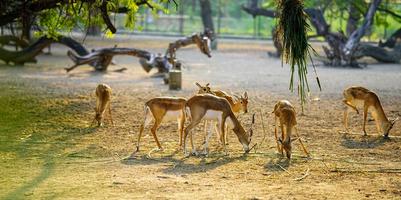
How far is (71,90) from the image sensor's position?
20.3 meters

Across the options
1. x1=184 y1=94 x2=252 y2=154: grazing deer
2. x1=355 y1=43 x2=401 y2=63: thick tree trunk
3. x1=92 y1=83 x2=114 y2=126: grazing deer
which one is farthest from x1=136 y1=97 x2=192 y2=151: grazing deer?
x1=355 y1=43 x2=401 y2=63: thick tree trunk

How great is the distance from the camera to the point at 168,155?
11.6 metres

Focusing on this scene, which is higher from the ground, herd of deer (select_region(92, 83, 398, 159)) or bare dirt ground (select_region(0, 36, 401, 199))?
herd of deer (select_region(92, 83, 398, 159))

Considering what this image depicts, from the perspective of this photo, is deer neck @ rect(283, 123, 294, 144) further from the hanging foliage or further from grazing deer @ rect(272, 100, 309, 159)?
the hanging foliage

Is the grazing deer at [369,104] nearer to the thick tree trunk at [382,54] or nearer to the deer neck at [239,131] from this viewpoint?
the deer neck at [239,131]

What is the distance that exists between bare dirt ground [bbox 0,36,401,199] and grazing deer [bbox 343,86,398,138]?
0.29 m

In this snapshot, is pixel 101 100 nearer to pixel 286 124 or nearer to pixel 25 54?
pixel 286 124

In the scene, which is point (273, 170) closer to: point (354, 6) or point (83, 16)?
point (83, 16)

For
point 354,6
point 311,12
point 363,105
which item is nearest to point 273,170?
point 363,105

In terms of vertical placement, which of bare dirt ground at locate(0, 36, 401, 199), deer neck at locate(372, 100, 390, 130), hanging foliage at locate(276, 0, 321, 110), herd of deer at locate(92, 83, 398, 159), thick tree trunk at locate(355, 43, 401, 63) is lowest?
thick tree trunk at locate(355, 43, 401, 63)

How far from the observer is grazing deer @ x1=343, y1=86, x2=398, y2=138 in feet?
44.5

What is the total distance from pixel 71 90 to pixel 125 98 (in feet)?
7.34

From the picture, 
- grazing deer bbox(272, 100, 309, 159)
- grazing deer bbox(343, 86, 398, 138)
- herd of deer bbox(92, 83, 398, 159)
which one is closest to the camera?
grazing deer bbox(272, 100, 309, 159)

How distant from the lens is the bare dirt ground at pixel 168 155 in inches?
366
